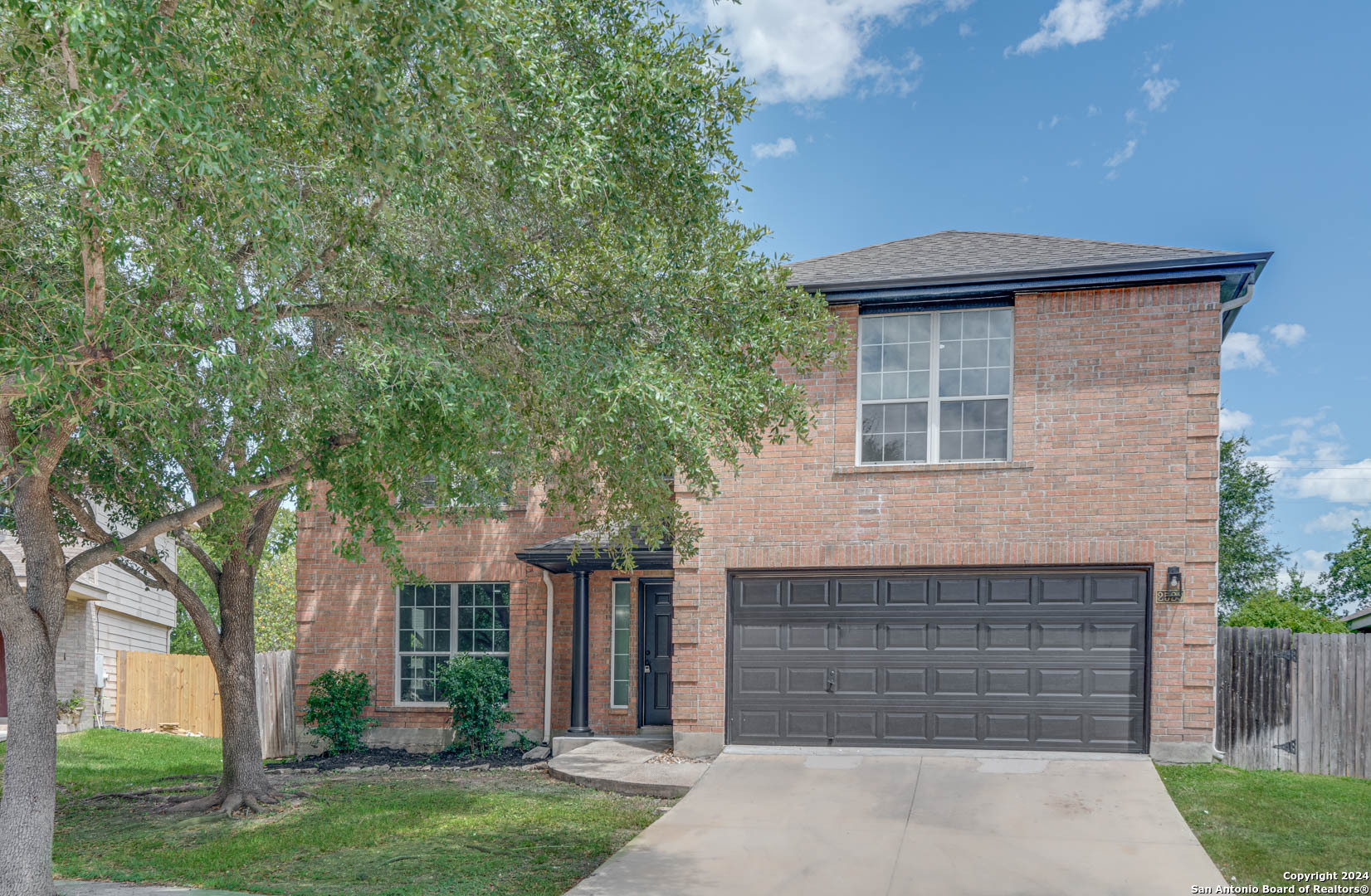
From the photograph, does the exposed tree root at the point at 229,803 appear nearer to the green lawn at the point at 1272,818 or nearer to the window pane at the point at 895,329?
the window pane at the point at 895,329

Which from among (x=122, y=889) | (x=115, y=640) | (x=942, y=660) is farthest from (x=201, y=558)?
(x=115, y=640)

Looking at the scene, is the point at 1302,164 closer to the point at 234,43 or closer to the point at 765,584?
the point at 765,584

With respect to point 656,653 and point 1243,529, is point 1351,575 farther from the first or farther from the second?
point 656,653

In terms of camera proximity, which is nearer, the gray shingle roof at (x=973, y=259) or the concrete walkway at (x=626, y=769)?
the concrete walkway at (x=626, y=769)

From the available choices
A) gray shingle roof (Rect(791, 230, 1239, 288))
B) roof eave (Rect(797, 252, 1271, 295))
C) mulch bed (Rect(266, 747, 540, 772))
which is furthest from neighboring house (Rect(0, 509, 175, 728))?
roof eave (Rect(797, 252, 1271, 295))

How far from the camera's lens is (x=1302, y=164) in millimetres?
40312

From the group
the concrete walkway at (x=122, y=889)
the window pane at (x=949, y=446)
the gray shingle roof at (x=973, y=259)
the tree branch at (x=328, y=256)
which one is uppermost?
the gray shingle roof at (x=973, y=259)

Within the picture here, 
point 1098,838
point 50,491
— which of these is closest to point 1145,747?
point 1098,838

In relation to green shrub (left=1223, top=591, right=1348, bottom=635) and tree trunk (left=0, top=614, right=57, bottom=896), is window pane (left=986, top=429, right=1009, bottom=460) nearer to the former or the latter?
green shrub (left=1223, top=591, right=1348, bottom=635)

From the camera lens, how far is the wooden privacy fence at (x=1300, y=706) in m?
11.9

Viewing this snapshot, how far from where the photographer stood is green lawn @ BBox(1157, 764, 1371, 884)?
8477 millimetres

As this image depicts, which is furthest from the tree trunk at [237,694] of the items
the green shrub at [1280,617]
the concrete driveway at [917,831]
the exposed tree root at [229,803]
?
the green shrub at [1280,617]

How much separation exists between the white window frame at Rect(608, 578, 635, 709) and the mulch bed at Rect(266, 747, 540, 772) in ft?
5.02

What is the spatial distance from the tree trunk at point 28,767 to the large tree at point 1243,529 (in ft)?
107
